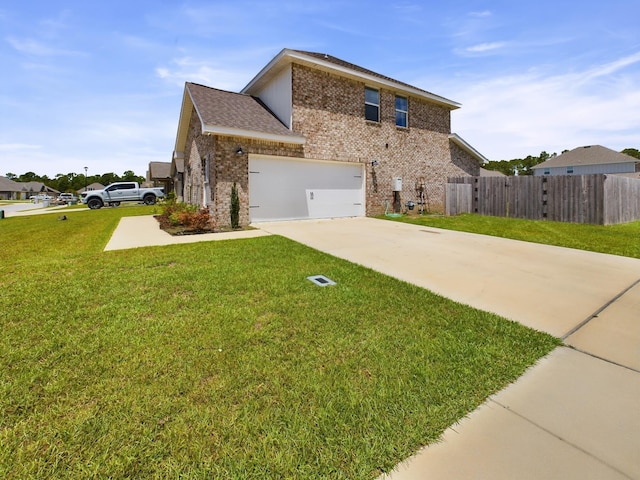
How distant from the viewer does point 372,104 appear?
13734 mm

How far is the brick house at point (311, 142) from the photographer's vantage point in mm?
10508

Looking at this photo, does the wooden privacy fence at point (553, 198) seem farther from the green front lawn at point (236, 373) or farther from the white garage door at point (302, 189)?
the green front lawn at point (236, 373)

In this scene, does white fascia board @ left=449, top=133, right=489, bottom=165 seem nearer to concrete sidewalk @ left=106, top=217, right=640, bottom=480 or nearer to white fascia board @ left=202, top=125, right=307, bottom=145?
white fascia board @ left=202, top=125, right=307, bottom=145

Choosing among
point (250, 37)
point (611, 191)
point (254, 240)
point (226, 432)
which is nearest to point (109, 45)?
point (250, 37)

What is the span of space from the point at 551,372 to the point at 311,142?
10.9 metres

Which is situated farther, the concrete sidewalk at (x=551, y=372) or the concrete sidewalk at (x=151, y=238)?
the concrete sidewalk at (x=151, y=238)

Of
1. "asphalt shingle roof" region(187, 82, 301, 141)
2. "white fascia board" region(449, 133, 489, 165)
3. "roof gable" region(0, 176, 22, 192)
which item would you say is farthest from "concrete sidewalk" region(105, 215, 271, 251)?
"roof gable" region(0, 176, 22, 192)

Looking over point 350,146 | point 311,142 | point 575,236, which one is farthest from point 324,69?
point 575,236

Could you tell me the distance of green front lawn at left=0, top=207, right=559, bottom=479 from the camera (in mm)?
1566

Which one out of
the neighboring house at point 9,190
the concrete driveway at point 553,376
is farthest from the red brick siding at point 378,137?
the neighboring house at point 9,190

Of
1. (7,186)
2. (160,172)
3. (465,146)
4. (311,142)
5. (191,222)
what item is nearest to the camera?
(191,222)

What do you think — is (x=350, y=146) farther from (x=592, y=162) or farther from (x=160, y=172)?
(x=592, y=162)

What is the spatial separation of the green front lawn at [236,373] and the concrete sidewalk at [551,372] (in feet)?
0.49

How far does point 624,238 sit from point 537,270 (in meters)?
5.91
